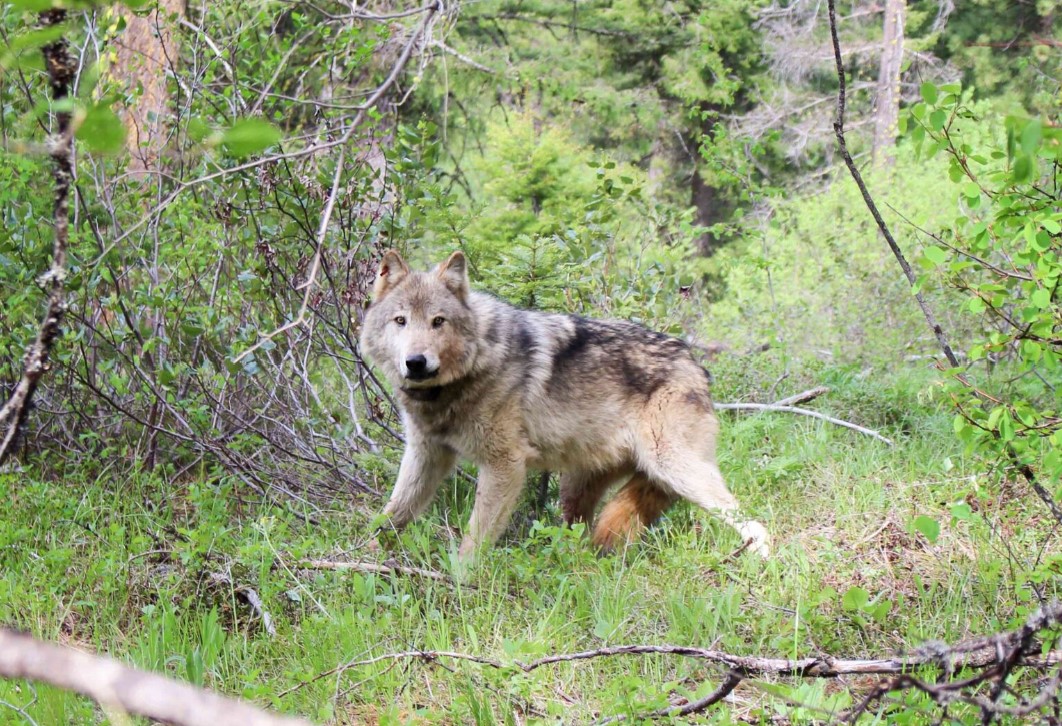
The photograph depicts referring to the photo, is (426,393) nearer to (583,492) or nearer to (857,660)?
(583,492)

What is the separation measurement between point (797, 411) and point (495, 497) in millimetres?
3039

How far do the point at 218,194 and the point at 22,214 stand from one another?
52.2 inches

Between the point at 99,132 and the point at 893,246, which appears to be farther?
the point at 893,246

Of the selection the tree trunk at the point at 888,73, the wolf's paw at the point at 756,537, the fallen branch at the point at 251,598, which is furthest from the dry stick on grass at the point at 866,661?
the tree trunk at the point at 888,73

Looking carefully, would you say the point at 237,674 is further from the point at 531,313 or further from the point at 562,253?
the point at 562,253

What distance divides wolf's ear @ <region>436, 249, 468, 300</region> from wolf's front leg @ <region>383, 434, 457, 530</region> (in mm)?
990

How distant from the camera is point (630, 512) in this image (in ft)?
20.1

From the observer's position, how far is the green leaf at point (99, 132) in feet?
4.71

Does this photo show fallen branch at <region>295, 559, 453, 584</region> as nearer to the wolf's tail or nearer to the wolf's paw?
the wolf's tail

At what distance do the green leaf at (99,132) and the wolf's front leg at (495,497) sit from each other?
4556 millimetres

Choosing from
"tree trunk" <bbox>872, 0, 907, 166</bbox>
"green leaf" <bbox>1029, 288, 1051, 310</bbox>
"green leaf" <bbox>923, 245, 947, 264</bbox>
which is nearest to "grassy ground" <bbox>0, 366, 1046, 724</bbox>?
"green leaf" <bbox>1029, 288, 1051, 310</bbox>

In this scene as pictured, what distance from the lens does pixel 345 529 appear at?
235 inches

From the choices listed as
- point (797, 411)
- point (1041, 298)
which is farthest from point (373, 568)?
point (797, 411)

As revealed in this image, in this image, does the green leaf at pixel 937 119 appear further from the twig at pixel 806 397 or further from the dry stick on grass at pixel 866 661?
the twig at pixel 806 397
